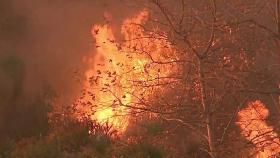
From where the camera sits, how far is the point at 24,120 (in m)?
13.9

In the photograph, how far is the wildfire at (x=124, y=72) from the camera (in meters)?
6.25

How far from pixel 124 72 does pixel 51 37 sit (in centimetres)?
997

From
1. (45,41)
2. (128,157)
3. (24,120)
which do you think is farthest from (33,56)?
(128,157)

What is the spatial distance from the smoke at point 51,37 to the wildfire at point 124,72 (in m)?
0.98

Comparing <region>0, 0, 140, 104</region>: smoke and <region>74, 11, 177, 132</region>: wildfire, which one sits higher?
<region>0, 0, 140, 104</region>: smoke

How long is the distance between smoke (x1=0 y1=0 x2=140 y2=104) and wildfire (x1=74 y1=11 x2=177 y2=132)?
98 centimetres

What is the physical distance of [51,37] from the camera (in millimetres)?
16938

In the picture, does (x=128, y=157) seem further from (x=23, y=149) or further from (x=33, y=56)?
(x=33, y=56)

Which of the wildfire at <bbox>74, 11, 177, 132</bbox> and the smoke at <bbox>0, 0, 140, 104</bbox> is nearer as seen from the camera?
the wildfire at <bbox>74, 11, 177, 132</bbox>

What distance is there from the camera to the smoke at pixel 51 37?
15672 millimetres

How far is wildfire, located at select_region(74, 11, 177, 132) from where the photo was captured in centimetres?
625

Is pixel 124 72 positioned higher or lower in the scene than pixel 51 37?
lower

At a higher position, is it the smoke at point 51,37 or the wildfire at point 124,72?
the smoke at point 51,37

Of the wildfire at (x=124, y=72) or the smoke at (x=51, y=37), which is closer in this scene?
the wildfire at (x=124, y=72)
